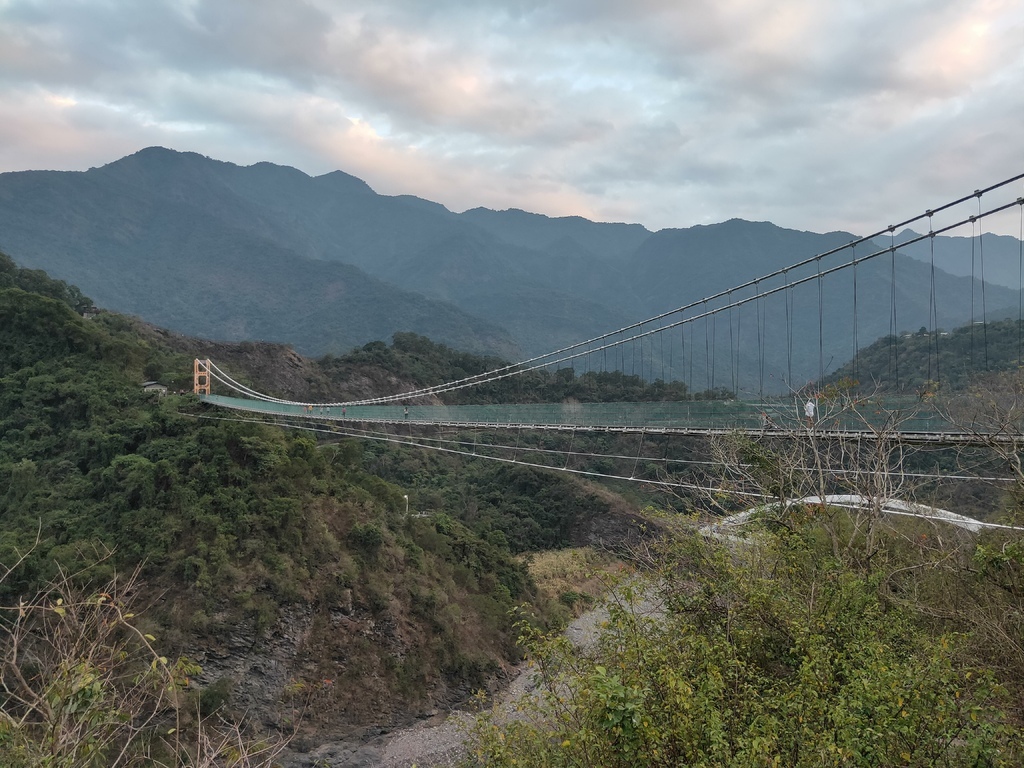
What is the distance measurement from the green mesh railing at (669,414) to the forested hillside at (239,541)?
1.23 m

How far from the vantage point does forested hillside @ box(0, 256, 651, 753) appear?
12.0 m

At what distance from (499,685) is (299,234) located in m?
125

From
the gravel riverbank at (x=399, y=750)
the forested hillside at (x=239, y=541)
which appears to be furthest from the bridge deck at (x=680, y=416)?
the gravel riverbank at (x=399, y=750)

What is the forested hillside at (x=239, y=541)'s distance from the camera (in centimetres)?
1200

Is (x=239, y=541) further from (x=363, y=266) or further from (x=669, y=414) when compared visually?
(x=363, y=266)

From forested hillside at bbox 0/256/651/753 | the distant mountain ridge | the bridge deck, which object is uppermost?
the distant mountain ridge

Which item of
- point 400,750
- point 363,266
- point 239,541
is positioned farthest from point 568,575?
point 363,266

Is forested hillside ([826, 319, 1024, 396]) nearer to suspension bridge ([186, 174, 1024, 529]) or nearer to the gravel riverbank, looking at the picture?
suspension bridge ([186, 174, 1024, 529])

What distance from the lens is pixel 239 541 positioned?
12945 mm

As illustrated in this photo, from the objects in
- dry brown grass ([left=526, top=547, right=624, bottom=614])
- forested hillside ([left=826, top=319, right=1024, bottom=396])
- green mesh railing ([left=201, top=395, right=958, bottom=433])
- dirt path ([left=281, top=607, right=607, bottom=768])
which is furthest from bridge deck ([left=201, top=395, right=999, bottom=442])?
forested hillside ([left=826, top=319, right=1024, bottom=396])

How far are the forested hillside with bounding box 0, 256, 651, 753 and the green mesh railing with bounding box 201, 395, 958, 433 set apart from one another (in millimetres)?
1232

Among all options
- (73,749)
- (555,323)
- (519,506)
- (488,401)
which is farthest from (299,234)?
(73,749)

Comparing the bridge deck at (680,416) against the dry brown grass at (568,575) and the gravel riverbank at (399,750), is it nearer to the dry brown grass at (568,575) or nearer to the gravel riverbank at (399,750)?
the gravel riverbank at (399,750)

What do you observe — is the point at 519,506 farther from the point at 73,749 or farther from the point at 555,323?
the point at 555,323
